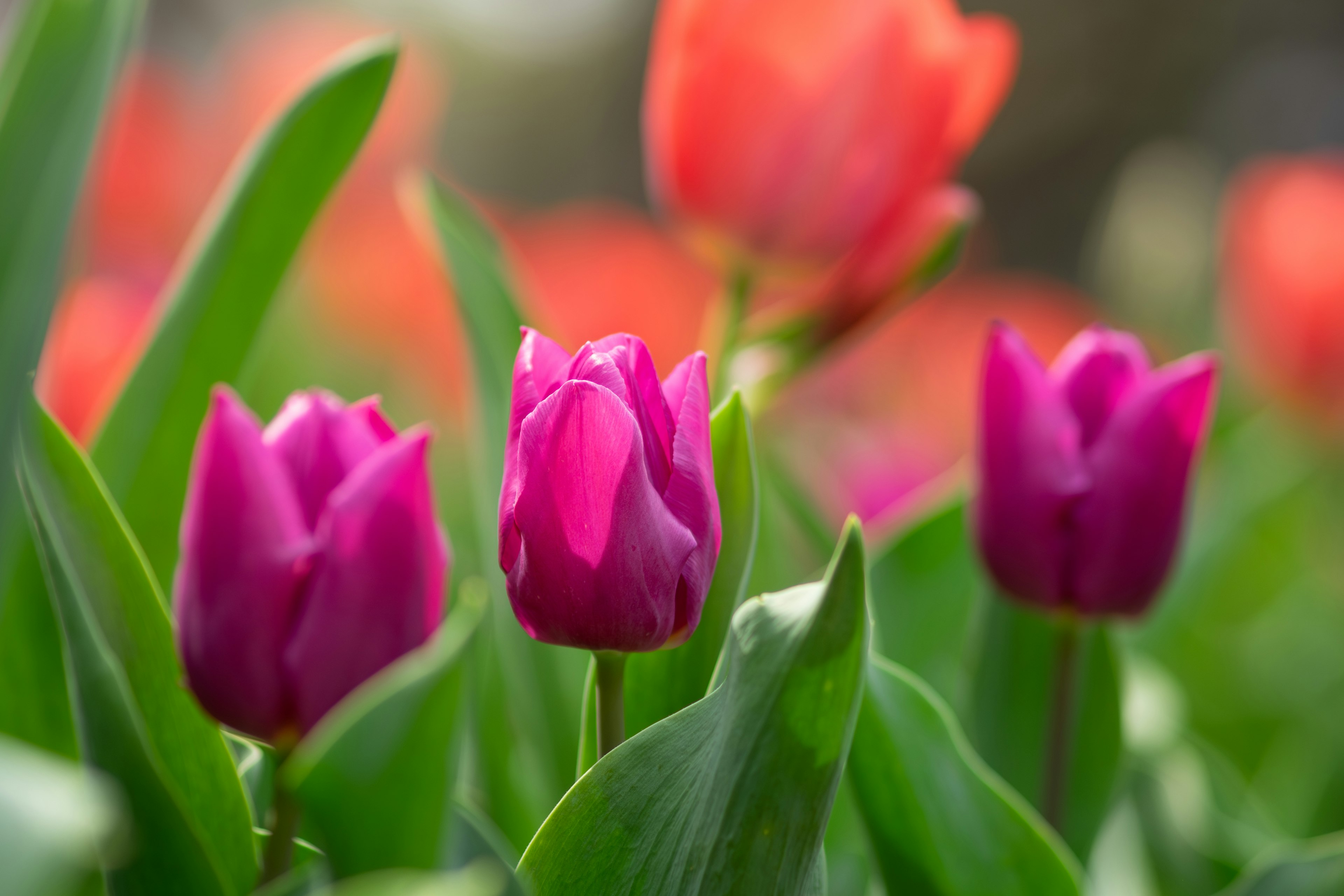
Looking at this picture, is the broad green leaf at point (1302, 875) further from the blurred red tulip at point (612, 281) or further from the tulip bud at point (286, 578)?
the blurred red tulip at point (612, 281)

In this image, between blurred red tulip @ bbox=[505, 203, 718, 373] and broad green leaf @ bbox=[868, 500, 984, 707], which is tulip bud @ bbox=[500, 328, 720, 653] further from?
blurred red tulip @ bbox=[505, 203, 718, 373]

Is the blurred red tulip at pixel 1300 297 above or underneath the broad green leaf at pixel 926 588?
underneath

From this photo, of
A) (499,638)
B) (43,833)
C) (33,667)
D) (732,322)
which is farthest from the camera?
(732,322)

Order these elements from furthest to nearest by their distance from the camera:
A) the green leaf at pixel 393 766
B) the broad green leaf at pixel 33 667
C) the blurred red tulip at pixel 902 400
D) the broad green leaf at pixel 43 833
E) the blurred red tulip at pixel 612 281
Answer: the blurred red tulip at pixel 612 281 < the blurred red tulip at pixel 902 400 < the broad green leaf at pixel 33 667 < the green leaf at pixel 393 766 < the broad green leaf at pixel 43 833

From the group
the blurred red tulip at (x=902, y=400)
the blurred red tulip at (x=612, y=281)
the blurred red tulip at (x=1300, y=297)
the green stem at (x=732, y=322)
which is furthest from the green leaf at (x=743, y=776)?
the blurred red tulip at (x=1300, y=297)

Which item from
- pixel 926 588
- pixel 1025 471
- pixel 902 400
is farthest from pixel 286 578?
pixel 902 400

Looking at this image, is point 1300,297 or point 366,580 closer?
point 366,580

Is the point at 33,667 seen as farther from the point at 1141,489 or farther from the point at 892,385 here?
the point at 892,385
